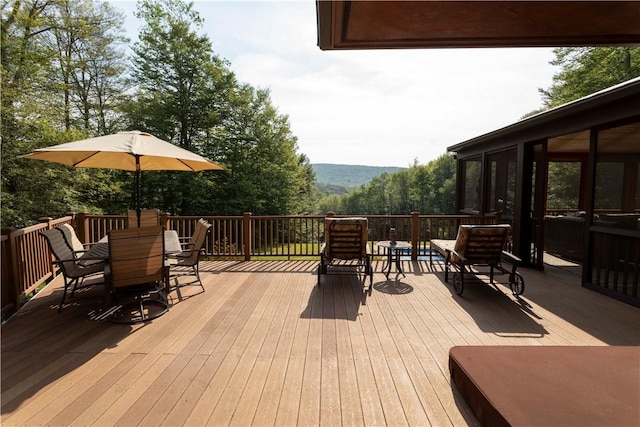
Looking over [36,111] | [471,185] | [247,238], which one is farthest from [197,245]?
[471,185]

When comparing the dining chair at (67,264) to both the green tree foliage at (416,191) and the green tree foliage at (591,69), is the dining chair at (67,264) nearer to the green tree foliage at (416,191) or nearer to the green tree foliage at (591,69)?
the green tree foliage at (591,69)

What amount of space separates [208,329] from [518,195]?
6517 millimetres

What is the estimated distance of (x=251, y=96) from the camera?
1773cm

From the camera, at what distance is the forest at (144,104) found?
861cm

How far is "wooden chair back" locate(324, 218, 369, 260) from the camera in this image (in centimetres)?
504

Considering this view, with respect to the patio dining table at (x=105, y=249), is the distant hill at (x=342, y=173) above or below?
above

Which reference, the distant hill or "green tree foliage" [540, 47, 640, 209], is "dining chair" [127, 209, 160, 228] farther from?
the distant hill

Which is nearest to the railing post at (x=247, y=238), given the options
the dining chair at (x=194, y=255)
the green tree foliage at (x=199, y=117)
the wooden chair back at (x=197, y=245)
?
the dining chair at (x=194, y=255)

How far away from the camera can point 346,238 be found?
511 centimetres

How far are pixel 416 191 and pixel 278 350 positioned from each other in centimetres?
3540

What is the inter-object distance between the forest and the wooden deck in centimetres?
602

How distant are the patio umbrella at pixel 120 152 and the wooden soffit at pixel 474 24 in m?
2.49

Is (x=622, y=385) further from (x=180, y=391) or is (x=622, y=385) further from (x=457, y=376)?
(x=180, y=391)

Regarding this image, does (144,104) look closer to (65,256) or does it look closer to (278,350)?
(65,256)
